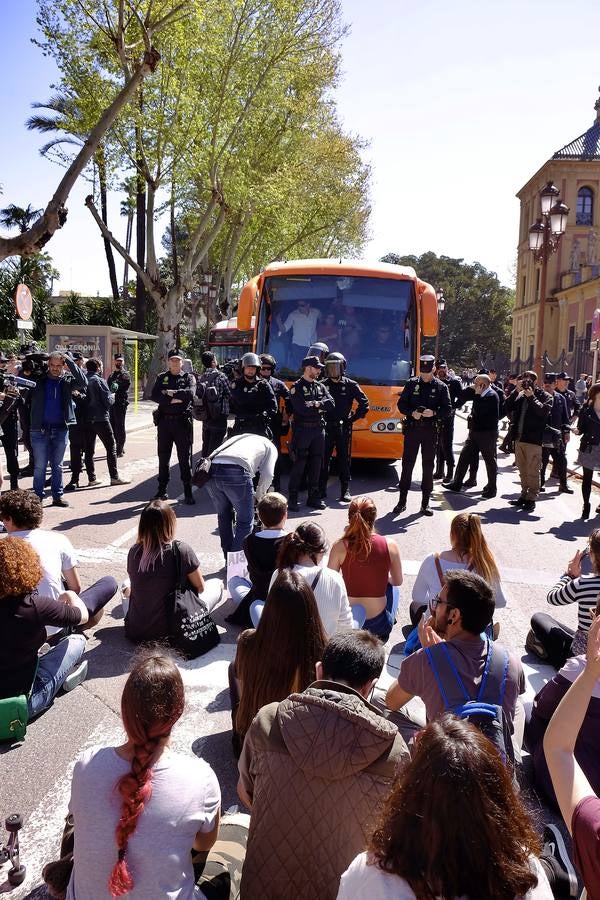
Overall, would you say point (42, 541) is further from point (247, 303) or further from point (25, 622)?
point (247, 303)

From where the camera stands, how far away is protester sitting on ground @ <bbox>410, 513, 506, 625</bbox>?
4.74 meters

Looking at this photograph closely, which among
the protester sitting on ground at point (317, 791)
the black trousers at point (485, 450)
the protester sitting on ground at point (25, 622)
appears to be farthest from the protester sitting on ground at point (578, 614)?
the black trousers at point (485, 450)

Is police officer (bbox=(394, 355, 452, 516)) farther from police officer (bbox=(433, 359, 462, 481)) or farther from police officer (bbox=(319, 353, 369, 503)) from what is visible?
police officer (bbox=(433, 359, 462, 481))

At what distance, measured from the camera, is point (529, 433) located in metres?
11.1

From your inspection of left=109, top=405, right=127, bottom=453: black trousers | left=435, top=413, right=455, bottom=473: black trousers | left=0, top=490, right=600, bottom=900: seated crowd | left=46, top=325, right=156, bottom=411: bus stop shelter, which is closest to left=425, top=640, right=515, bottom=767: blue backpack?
left=0, top=490, right=600, bottom=900: seated crowd

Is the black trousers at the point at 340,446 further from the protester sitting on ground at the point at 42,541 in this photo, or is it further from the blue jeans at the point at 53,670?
the blue jeans at the point at 53,670

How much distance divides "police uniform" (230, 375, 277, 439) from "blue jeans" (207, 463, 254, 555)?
94.5 inches

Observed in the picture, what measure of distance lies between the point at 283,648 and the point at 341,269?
9.41 m

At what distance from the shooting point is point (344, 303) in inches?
463

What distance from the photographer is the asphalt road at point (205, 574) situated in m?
3.65

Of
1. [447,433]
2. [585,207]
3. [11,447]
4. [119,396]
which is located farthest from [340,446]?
[585,207]

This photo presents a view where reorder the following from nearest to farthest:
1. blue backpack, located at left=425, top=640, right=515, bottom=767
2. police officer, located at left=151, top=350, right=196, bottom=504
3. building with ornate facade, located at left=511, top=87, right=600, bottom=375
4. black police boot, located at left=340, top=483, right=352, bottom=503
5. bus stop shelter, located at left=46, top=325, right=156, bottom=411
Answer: blue backpack, located at left=425, top=640, right=515, bottom=767 < police officer, located at left=151, top=350, right=196, bottom=504 < black police boot, located at left=340, top=483, right=352, bottom=503 < bus stop shelter, located at left=46, top=325, right=156, bottom=411 < building with ornate facade, located at left=511, top=87, right=600, bottom=375

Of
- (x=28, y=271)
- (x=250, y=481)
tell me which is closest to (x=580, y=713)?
(x=250, y=481)

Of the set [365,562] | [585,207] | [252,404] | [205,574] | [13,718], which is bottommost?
[205,574]
